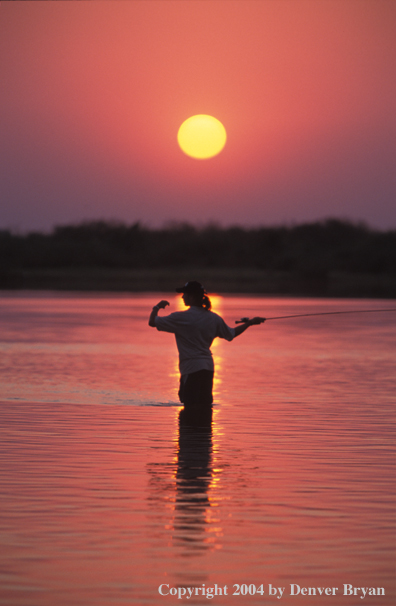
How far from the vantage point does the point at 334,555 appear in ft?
18.6

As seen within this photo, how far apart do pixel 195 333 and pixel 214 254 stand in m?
93.6

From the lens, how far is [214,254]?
103 meters

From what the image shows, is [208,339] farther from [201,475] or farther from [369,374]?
[369,374]

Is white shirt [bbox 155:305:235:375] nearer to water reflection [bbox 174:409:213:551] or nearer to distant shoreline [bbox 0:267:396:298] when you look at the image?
water reflection [bbox 174:409:213:551]

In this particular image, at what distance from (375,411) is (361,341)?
1379cm

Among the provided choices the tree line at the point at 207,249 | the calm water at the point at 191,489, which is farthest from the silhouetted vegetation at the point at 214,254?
the calm water at the point at 191,489

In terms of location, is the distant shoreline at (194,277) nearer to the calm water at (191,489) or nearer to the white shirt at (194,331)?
the calm water at (191,489)

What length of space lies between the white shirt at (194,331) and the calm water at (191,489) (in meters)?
0.75

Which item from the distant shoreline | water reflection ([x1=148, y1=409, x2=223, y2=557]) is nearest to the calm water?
water reflection ([x1=148, y1=409, x2=223, y2=557])

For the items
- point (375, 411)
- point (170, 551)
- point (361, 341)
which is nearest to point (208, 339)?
point (375, 411)

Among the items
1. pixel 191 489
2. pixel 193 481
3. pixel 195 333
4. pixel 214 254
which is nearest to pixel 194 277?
pixel 214 254

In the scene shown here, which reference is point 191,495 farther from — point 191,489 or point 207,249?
point 207,249

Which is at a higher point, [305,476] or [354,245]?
[354,245]

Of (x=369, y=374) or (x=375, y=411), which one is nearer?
(x=375, y=411)
